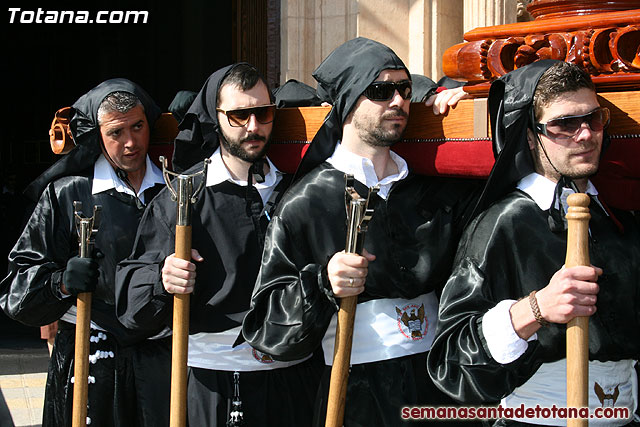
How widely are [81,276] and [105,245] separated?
0.38 metres

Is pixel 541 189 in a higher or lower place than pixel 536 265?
higher

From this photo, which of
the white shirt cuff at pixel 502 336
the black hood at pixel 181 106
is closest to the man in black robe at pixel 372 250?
the white shirt cuff at pixel 502 336

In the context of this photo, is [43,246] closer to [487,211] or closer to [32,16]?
[487,211]

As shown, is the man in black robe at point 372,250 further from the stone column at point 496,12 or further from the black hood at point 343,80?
the stone column at point 496,12

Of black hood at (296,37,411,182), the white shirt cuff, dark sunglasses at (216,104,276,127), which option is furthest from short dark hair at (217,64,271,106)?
the white shirt cuff

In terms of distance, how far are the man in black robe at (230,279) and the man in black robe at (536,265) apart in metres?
1.04

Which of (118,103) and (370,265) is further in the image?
(118,103)

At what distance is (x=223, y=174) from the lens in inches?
165

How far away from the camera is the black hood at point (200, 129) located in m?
4.23

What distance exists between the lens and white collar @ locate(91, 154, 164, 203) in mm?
4715

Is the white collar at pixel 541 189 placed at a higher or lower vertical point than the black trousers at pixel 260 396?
higher

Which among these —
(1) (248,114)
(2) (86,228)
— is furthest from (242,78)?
(2) (86,228)

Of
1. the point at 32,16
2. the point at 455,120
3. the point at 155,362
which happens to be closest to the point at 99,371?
the point at 155,362

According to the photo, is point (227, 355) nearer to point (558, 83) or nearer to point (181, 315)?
point (181, 315)
